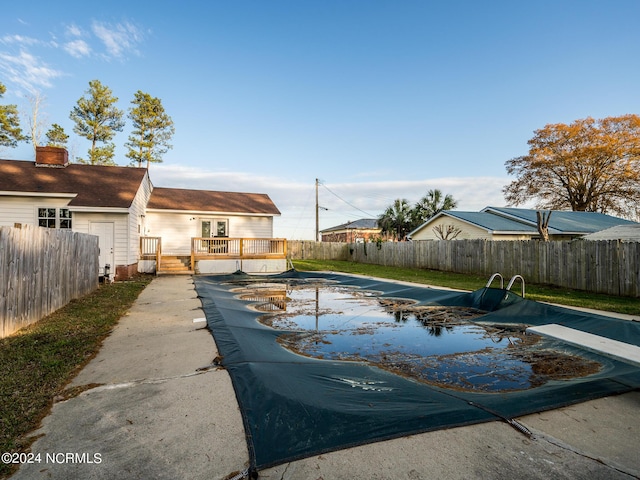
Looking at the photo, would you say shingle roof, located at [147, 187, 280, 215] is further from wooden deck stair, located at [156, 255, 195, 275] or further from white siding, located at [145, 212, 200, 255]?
wooden deck stair, located at [156, 255, 195, 275]

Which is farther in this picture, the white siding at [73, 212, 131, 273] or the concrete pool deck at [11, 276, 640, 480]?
the white siding at [73, 212, 131, 273]

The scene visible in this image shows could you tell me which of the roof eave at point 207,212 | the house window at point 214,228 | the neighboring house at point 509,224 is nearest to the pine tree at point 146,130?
the roof eave at point 207,212

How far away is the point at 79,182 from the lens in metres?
13.9

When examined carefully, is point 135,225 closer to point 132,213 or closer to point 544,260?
point 132,213

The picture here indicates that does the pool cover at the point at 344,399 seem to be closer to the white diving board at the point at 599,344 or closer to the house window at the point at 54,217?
the white diving board at the point at 599,344

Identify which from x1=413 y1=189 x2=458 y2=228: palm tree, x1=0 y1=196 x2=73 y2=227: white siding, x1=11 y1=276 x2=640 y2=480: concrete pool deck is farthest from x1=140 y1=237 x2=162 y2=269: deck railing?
x1=413 y1=189 x2=458 y2=228: palm tree

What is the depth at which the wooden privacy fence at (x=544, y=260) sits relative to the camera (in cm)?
942

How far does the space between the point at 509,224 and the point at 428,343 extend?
18.1 meters

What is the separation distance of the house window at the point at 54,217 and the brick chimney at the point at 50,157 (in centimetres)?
269

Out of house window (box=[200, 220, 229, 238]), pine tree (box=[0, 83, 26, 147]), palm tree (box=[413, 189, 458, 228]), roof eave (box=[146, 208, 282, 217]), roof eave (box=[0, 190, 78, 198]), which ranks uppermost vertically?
pine tree (box=[0, 83, 26, 147])

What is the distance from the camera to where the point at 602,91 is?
1464 cm

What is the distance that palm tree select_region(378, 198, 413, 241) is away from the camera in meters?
32.5

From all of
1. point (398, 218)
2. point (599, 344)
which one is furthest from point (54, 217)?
point (398, 218)

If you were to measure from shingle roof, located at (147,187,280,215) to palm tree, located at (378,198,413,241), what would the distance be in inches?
597
